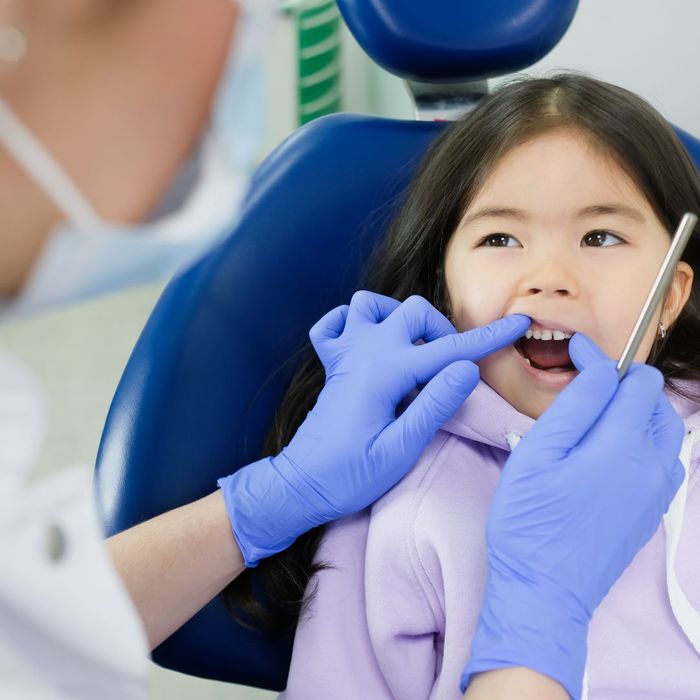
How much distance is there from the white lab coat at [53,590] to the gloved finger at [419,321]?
591mm

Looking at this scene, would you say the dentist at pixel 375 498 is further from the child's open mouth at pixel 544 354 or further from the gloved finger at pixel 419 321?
the child's open mouth at pixel 544 354

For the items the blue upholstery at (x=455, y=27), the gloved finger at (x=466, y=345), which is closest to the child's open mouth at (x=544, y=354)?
the gloved finger at (x=466, y=345)

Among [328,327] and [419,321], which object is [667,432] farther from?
[328,327]

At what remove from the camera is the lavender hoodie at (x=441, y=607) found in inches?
44.8

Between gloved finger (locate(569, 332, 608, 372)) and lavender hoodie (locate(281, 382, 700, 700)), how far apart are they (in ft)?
0.38

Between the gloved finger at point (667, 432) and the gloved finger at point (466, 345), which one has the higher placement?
the gloved finger at point (466, 345)

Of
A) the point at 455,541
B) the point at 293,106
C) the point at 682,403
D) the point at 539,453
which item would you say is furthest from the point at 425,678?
the point at 293,106

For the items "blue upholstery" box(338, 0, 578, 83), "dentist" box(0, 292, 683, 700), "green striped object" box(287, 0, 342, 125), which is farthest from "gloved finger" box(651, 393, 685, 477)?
"green striped object" box(287, 0, 342, 125)

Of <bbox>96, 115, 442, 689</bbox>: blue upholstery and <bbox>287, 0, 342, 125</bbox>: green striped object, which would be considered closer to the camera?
<bbox>96, 115, 442, 689</bbox>: blue upholstery

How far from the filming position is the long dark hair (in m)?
1.29

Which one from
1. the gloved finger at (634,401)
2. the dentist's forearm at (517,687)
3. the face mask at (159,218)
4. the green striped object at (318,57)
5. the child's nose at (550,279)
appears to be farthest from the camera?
the green striped object at (318,57)

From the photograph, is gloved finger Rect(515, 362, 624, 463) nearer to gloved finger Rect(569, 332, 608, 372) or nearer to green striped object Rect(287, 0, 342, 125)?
gloved finger Rect(569, 332, 608, 372)

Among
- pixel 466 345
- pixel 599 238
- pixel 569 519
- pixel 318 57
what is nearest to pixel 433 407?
pixel 466 345

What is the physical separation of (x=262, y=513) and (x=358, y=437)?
141 mm
